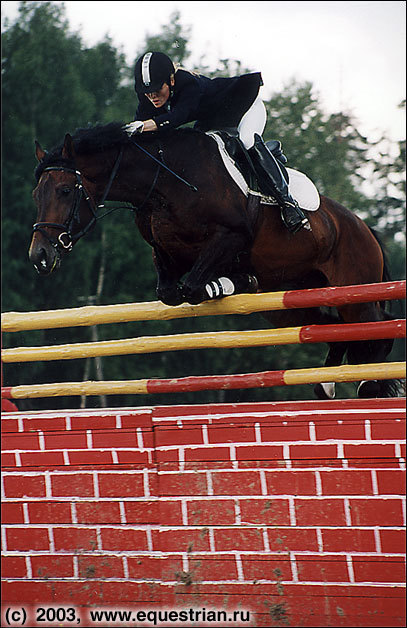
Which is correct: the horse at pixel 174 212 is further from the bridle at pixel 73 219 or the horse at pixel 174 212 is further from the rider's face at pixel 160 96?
the rider's face at pixel 160 96

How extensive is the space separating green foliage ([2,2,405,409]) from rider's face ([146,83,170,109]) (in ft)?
43.9

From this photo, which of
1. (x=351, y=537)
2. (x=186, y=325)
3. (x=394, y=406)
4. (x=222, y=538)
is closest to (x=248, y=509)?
(x=222, y=538)

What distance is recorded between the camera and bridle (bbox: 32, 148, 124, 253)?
3854mm

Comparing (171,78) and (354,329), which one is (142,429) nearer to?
(354,329)

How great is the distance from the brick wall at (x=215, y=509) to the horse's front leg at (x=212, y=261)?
0.82m

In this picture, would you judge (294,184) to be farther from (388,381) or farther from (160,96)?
(388,381)

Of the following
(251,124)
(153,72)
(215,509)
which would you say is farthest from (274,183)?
(215,509)

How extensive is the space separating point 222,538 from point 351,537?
→ 0.47 meters

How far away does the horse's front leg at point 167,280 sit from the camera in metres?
3.98

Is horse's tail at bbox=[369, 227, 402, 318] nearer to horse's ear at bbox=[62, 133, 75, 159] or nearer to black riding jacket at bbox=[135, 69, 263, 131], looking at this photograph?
black riding jacket at bbox=[135, 69, 263, 131]

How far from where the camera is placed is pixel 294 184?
474 cm

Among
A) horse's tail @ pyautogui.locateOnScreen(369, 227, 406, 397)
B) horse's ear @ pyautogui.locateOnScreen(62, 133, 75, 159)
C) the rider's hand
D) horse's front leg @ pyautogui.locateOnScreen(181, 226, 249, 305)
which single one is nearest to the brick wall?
horse's front leg @ pyautogui.locateOnScreen(181, 226, 249, 305)

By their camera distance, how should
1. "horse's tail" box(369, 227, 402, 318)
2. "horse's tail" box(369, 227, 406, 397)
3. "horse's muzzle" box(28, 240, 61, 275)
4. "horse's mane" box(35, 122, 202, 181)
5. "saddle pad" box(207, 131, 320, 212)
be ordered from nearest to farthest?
"horse's muzzle" box(28, 240, 61, 275)
"horse's mane" box(35, 122, 202, 181)
"saddle pad" box(207, 131, 320, 212)
"horse's tail" box(369, 227, 406, 397)
"horse's tail" box(369, 227, 402, 318)

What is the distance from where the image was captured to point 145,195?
4.21m
